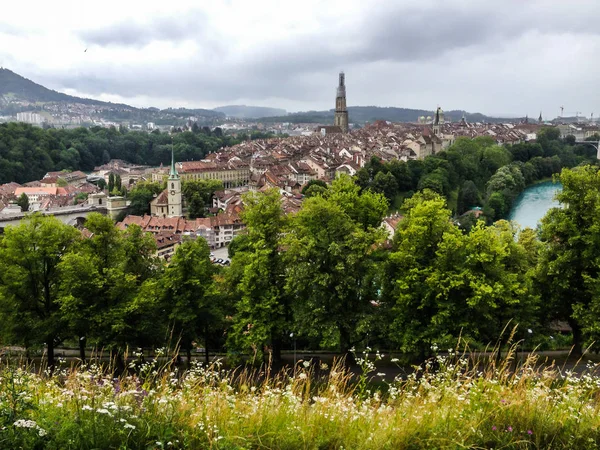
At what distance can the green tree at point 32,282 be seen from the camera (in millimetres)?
13344

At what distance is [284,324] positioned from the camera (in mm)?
13586

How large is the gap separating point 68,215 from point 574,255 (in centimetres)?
5073

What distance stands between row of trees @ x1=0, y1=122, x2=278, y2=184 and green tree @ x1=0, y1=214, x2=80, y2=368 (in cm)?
7316

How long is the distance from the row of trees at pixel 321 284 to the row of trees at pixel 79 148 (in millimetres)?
73635

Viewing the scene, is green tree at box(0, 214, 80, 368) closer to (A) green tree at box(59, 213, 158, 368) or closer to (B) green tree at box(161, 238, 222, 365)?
(A) green tree at box(59, 213, 158, 368)

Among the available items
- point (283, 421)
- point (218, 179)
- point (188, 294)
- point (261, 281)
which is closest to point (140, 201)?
point (218, 179)

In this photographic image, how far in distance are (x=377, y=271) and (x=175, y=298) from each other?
5.21 metres

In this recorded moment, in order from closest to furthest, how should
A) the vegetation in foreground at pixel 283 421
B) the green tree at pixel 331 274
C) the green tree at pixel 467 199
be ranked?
1. the vegetation in foreground at pixel 283 421
2. the green tree at pixel 331 274
3. the green tree at pixel 467 199

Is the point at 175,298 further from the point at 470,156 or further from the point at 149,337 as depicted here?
the point at 470,156

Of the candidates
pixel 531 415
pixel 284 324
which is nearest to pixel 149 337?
pixel 284 324

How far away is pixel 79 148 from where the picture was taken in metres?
102

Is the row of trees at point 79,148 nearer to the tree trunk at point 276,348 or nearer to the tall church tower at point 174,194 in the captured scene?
the tall church tower at point 174,194

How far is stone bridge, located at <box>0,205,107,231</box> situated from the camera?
50594 mm

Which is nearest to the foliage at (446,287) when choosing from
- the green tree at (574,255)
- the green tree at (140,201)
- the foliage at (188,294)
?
the green tree at (574,255)
